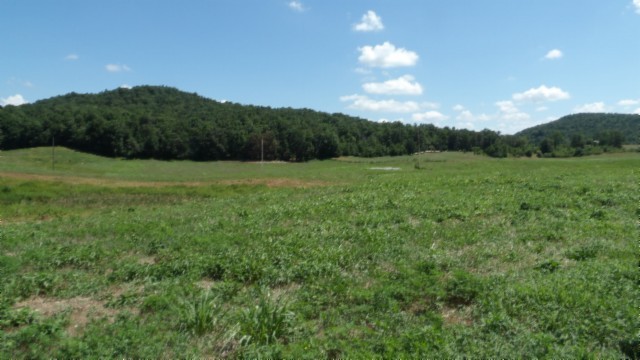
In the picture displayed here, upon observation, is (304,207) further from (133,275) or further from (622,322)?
(622,322)

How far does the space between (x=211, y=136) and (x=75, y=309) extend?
108356 mm

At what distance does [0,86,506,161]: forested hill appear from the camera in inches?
4247

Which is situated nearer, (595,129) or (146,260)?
(146,260)

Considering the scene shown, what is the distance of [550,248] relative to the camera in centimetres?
924

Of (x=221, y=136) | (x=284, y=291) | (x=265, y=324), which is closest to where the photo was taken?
(x=265, y=324)

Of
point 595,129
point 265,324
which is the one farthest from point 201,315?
point 595,129

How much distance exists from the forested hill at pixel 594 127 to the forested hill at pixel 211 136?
26669 mm

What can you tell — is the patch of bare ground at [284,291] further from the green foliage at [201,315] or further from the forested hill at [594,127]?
the forested hill at [594,127]

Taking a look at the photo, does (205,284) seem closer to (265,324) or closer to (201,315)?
(201,315)

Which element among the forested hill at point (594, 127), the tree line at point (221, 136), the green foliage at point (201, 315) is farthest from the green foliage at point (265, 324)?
the forested hill at point (594, 127)

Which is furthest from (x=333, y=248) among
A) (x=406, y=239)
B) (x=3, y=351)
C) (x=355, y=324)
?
(x=3, y=351)

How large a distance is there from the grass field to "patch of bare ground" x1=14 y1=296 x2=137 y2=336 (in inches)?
1.7

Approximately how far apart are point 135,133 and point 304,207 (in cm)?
10843

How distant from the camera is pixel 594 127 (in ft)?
509
